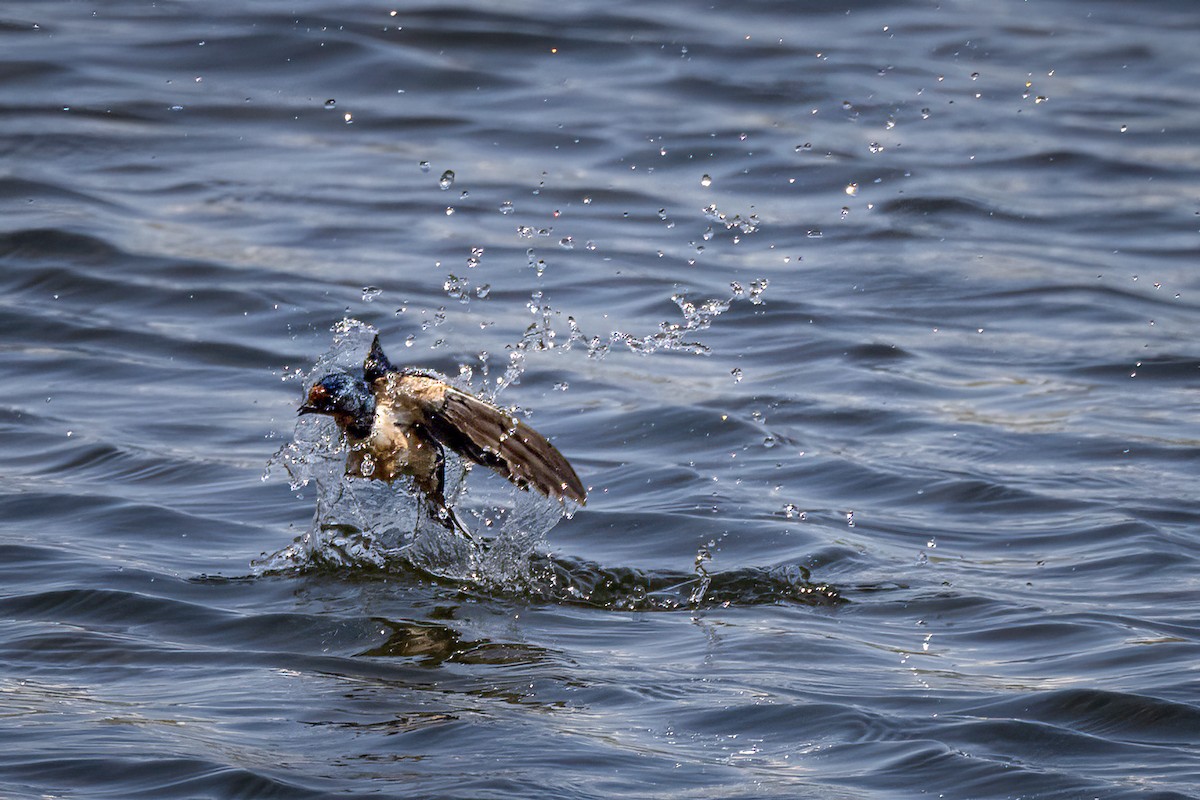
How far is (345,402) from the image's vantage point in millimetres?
6207

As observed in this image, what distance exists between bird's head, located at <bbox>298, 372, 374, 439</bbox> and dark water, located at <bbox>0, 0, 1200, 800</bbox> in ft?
1.26

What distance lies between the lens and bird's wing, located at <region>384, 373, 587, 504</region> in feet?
20.0

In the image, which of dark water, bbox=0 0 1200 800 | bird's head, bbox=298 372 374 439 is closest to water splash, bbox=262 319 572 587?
dark water, bbox=0 0 1200 800

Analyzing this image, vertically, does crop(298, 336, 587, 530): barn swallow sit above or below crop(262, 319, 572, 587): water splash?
above

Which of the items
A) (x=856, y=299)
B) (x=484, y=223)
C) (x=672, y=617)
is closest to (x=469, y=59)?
(x=484, y=223)

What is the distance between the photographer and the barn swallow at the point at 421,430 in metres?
6.12

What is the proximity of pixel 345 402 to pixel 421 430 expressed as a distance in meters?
0.25

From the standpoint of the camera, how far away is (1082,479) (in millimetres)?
7449

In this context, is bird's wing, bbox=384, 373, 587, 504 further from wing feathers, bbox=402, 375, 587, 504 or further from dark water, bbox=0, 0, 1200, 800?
dark water, bbox=0, 0, 1200, 800

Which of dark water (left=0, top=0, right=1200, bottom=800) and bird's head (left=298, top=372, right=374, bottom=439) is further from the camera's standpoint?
bird's head (left=298, top=372, right=374, bottom=439)

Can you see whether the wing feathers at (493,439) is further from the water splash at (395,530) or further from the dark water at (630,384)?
the dark water at (630,384)

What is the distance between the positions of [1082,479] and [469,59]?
8.10 metres

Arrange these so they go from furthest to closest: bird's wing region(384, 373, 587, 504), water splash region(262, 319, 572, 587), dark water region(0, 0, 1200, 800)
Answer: water splash region(262, 319, 572, 587)
bird's wing region(384, 373, 587, 504)
dark water region(0, 0, 1200, 800)

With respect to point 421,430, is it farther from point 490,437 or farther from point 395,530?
point 395,530
